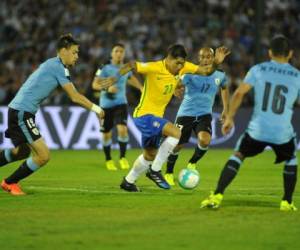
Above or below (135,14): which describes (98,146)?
below

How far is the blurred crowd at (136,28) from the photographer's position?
25.0 m

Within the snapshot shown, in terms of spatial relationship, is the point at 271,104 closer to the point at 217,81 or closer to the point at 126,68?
the point at 126,68

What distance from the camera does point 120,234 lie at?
862 cm

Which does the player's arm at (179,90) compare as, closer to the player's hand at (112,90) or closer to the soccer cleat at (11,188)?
the soccer cleat at (11,188)

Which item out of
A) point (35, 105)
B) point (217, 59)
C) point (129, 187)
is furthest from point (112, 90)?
point (217, 59)

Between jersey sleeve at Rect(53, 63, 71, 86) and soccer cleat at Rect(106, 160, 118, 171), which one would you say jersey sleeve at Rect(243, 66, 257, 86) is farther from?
soccer cleat at Rect(106, 160, 118, 171)

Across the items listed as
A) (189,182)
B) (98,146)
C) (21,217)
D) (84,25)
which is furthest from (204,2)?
(21,217)

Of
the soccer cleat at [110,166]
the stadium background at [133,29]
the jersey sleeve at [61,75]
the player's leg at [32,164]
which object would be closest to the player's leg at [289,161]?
the jersey sleeve at [61,75]

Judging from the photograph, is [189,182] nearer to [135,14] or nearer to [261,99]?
[261,99]

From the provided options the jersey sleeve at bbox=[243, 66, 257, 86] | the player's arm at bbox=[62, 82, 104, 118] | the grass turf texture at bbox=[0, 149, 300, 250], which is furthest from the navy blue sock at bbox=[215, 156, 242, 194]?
the player's arm at bbox=[62, 82, 104, 118]

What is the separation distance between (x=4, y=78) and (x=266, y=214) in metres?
14.7

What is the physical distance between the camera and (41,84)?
464 inches

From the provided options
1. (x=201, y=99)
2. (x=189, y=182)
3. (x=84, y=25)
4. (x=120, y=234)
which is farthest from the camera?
(x=84, y=25)

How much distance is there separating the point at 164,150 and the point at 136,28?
48.2ft
